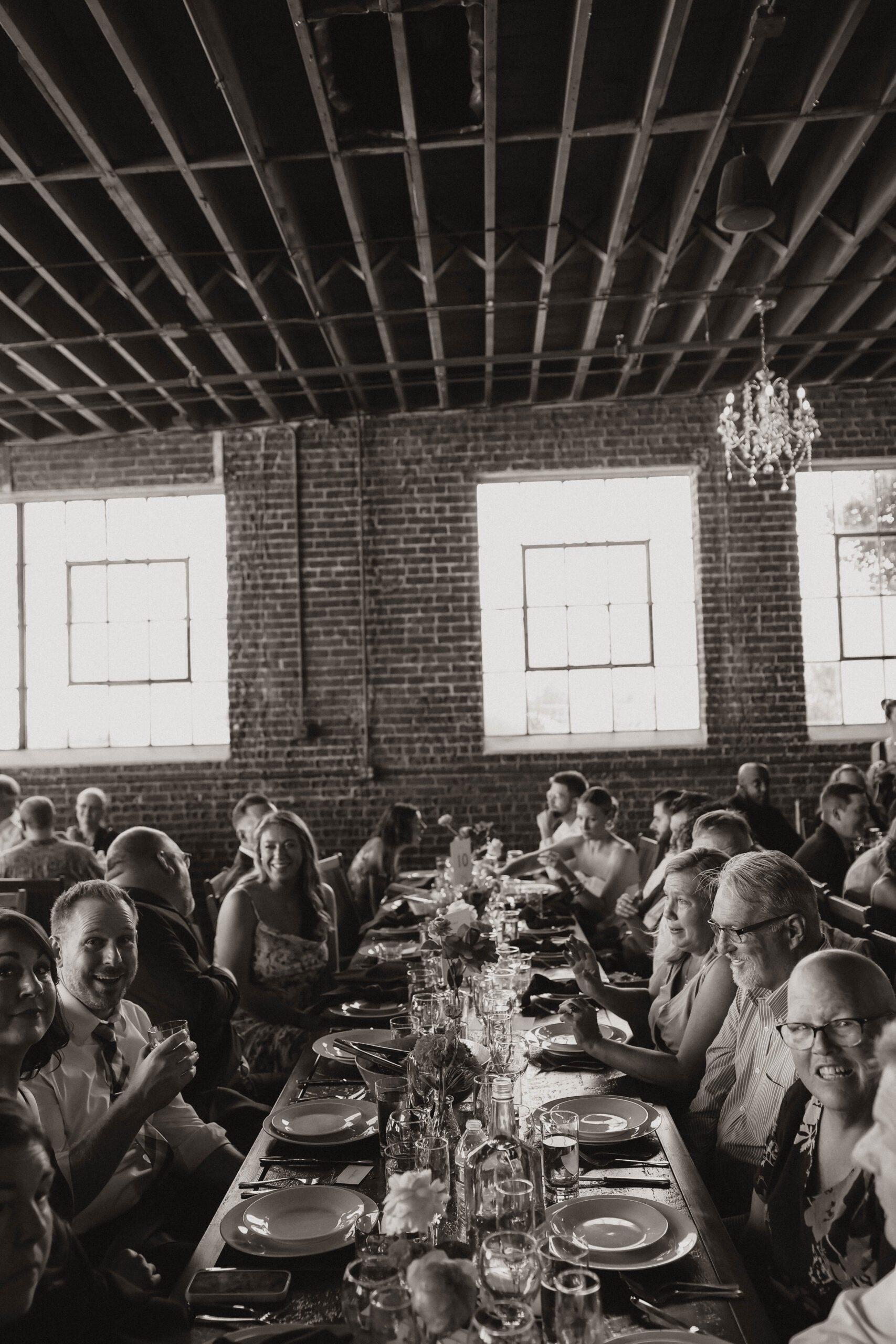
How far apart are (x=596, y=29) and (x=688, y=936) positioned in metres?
3.67

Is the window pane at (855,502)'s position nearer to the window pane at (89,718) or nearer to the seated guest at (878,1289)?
the window pane at (89,718)

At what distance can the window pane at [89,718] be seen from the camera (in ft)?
27.0

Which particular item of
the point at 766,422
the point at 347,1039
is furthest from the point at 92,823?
the point at 766,422

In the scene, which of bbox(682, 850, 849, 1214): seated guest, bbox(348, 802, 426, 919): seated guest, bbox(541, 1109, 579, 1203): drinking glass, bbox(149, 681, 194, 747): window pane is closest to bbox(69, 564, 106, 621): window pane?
bbox(149, 681, 194, 747): window pane

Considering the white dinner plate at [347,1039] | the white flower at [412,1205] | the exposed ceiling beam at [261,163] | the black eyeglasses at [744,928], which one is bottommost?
the white dinner plate at [347,1039]

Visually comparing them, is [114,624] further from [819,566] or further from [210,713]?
[819,566]

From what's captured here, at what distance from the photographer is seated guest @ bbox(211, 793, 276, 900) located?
18.0ft

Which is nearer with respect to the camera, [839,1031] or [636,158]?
[839,1031]

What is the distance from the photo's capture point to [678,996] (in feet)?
10.0

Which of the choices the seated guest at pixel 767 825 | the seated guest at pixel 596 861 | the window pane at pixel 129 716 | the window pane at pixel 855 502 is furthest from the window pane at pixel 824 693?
the window pane at pixel 129 716

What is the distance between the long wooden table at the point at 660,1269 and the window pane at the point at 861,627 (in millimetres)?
6294

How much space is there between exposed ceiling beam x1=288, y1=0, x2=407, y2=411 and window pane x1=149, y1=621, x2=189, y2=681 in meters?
2.52

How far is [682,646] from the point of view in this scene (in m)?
8.05

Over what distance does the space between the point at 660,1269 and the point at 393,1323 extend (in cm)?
57
